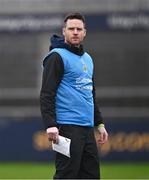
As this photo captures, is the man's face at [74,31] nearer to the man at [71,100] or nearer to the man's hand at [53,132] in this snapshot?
the man at [71,100]

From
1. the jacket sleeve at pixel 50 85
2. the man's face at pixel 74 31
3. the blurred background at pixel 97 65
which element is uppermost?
the man's face at pixel 74 31

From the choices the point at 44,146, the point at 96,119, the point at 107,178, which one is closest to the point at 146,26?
the point at 44,146

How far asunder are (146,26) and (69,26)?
8.78m

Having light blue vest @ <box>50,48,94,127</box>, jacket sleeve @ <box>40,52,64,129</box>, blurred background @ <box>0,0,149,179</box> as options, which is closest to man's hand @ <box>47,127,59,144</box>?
jacket sleeve @ <box>40,52,64,129</box>

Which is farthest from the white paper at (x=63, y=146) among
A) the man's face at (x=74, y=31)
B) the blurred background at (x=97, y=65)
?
the blurred background at (x=97, y=65)

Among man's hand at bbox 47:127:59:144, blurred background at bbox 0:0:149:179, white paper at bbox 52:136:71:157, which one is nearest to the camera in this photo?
man's hand at bbox 47:127:59:144

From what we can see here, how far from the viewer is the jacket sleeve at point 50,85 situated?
6934mm

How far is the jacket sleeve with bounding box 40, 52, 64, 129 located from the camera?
22.7 ft

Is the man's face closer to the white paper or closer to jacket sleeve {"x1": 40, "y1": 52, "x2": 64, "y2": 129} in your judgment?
jacket sleeve {"x1": 40, "y1": 52, "x2": 64, "y2": 129}

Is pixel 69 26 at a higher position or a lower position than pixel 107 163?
higher

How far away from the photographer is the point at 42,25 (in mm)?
15922

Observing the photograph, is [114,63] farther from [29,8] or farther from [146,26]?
[29,8]

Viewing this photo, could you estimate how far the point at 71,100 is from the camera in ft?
23.4

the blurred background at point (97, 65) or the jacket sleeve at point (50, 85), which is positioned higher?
the jacket sleeve at point (50, 85)
